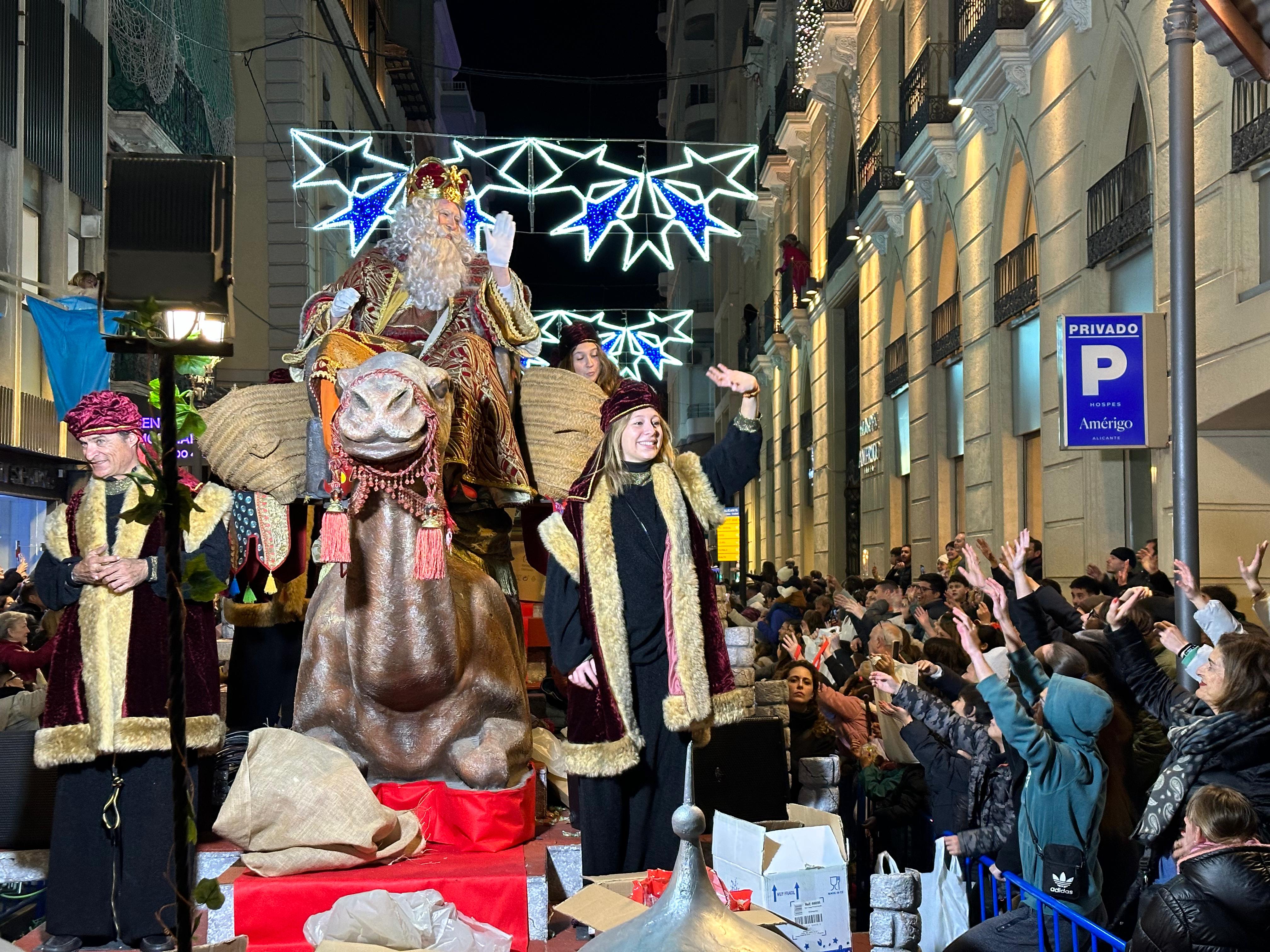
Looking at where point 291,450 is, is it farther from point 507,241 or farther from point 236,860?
point 236,860

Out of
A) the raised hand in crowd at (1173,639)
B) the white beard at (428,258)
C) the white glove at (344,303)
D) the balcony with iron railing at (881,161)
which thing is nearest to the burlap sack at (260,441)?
the white glove at (344,303)

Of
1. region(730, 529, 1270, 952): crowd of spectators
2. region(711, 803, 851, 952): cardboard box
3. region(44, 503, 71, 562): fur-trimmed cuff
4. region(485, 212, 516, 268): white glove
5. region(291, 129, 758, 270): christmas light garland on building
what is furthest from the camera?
region(291, 129, 758, 270): christmas light garland on building

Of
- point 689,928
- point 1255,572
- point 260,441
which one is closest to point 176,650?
point 689,928

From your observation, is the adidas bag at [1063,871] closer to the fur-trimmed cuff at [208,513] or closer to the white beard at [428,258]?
the fur-trimmed cuff at [208,513]

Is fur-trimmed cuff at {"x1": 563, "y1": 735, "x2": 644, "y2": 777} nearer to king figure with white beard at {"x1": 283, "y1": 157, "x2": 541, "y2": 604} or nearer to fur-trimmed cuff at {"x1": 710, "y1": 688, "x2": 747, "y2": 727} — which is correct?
fur-trimmed cuff at {"x1": 710, "y1": 688, "x2": 747, "y2": 727}

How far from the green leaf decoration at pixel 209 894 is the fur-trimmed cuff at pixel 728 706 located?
3.32m

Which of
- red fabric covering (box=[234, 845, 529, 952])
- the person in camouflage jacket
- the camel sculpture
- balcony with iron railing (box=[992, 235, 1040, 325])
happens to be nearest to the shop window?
balcony with iron railing (box=[992, 235, 1040, 325])

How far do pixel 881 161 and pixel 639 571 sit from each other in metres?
19.3

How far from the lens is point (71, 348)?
58.1ft

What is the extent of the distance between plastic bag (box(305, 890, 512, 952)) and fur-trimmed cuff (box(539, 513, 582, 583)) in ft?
5.83

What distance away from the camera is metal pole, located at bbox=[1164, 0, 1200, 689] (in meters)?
7.81

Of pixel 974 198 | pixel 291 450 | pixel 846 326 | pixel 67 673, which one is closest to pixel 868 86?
pixel 846 326

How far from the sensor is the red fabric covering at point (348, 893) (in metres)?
5.82

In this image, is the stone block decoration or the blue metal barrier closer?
the blue metal barrier
